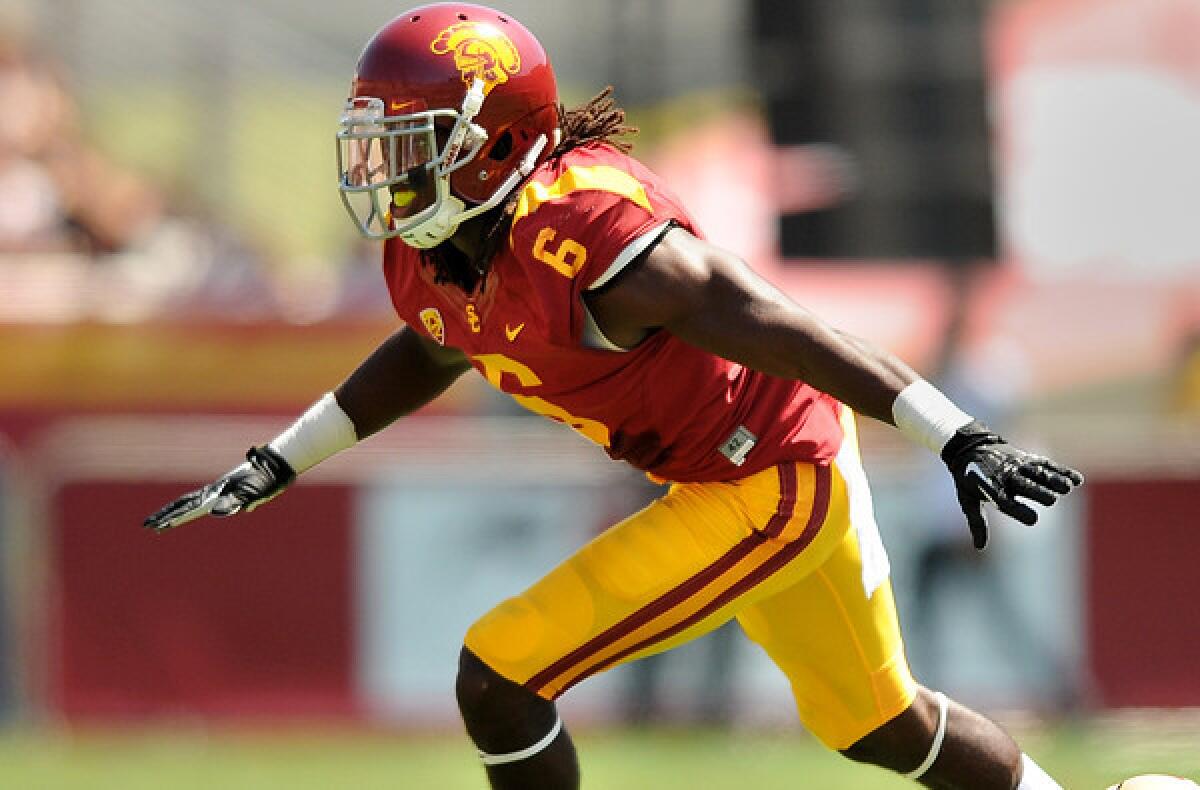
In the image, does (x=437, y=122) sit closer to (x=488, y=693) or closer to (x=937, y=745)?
(x=488, y=693)

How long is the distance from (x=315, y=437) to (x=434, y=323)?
1.90 feet

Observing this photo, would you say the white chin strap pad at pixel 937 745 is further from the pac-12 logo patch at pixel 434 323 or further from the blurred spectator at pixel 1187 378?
the blurred spectator at pixel 1187 378

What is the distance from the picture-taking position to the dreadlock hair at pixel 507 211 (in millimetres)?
4121

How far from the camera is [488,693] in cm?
407

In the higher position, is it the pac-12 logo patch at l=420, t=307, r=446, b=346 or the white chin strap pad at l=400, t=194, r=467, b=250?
the white chin strap pad at l=400, t=194, r=467, b=250

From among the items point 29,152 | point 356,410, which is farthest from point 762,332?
point 29,152

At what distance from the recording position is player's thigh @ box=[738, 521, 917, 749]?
14.2 ft

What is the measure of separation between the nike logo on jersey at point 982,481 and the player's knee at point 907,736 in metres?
0.80

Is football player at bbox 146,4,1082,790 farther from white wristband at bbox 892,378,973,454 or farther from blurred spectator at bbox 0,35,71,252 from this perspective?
blurred spectator at bbox 0,35,71,252

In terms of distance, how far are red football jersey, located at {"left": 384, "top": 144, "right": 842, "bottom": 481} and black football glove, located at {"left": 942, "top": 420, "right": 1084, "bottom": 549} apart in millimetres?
576

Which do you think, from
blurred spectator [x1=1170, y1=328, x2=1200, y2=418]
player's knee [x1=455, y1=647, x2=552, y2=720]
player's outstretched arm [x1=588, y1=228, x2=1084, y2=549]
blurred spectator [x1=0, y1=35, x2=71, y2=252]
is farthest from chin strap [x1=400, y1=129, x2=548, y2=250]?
blurred spectator [x1=0, y1=35, x2=71, y2=252]

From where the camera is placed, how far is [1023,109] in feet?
34.5

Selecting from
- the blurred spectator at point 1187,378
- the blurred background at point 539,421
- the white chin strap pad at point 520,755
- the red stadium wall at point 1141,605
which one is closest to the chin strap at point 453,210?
the white chin strap pad at point 520,755

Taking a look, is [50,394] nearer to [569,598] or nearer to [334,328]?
[334,328]
